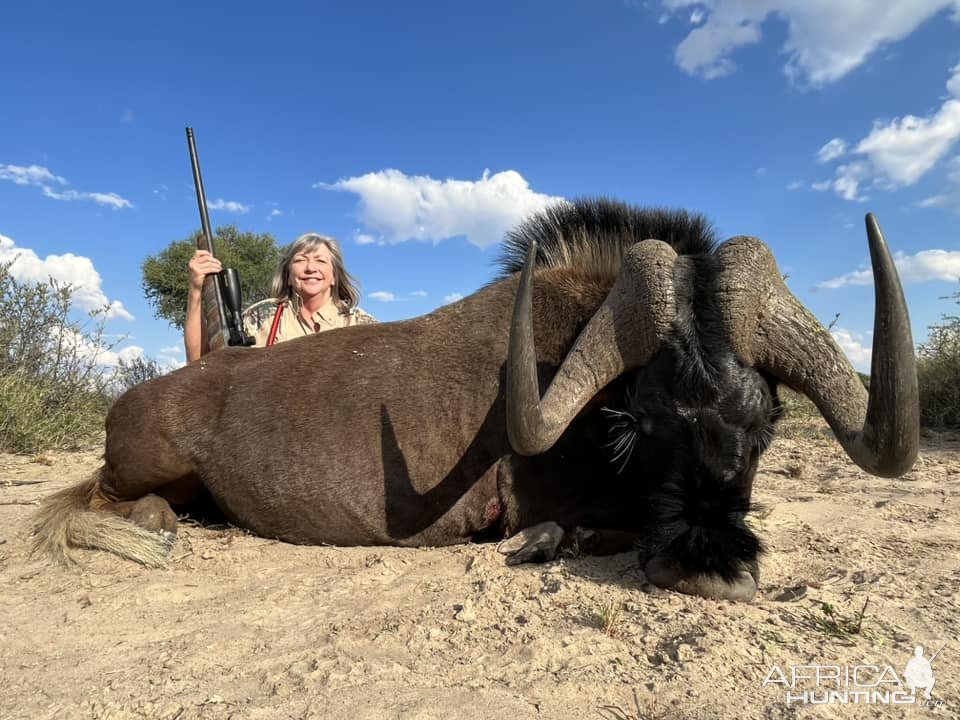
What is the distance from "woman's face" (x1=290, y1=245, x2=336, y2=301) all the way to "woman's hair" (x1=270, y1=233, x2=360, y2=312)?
6 cm

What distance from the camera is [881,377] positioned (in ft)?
7.07

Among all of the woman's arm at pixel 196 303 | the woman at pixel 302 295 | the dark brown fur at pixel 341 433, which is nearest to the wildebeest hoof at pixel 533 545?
the dark brown fur at pixel 341 433

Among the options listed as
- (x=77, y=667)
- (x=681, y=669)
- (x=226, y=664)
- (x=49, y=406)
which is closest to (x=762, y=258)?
(x=681, y=669)

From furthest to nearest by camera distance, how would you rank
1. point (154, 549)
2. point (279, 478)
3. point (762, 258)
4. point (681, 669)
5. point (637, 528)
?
point (279, 478), point (154, 549), point (637, 528), point (762, 258), point (681, 669)

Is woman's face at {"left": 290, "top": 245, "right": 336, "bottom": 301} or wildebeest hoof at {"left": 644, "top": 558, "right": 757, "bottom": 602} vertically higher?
woman's face at {"left": 290, "top": 245, "right": 336, "bottom": 301}

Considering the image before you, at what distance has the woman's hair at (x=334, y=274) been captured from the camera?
5988mm

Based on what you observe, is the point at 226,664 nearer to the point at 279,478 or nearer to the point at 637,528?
the point at 279,478

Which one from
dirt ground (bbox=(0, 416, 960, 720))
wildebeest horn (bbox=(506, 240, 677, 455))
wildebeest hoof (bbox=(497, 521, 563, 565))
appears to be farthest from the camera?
wildebeest hoof (bbox=(497, 521, 563, 565))

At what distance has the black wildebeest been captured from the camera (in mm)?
2457

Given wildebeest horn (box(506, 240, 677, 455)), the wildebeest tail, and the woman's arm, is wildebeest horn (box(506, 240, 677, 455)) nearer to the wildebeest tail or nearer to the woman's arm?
the wildebeest tail

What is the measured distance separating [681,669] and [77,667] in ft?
6.97

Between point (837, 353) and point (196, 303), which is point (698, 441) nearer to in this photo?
point (837, 353)

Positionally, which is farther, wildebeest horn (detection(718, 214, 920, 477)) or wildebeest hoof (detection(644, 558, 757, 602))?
wildebeest hoof (detection(644, 558, 757, 602))

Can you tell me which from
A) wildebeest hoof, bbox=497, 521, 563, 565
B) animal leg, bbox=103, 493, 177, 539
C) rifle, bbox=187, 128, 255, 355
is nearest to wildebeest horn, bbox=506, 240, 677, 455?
wildebeest hoof, bbox=497, 521, 563, 565
